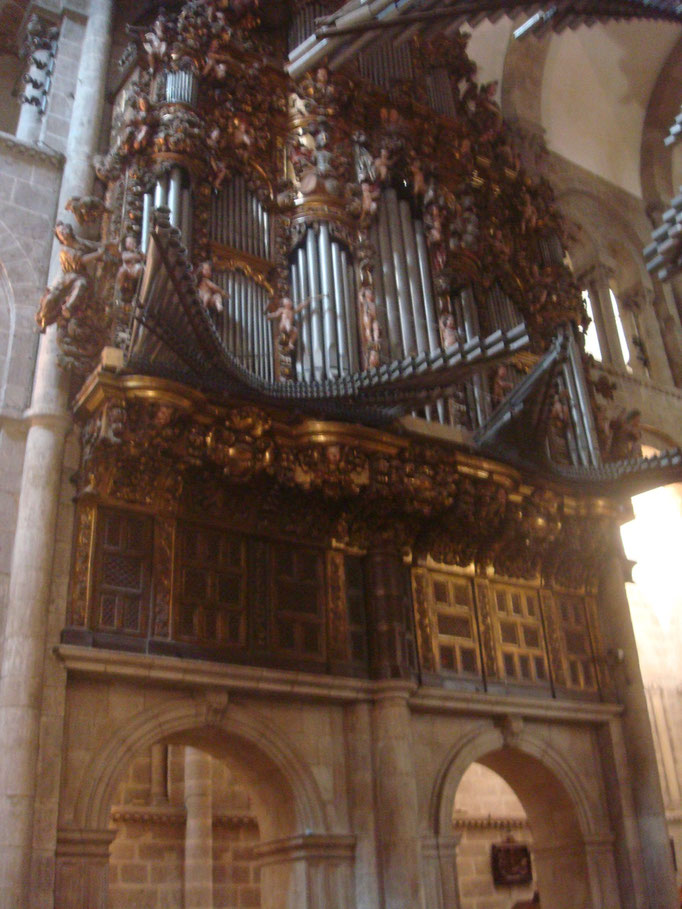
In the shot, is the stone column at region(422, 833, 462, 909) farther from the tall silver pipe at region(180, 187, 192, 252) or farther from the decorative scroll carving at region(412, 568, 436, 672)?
the tall silver pipe at region(180, 187, 192, 252)

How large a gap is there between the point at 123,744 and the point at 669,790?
434 inches

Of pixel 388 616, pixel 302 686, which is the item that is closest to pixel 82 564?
pixel 302 686

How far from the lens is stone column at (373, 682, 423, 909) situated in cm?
1050

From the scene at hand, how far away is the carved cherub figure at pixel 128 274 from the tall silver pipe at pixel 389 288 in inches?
130

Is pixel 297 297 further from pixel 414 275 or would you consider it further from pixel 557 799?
pixel 557 799

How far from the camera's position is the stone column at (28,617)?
8.88m

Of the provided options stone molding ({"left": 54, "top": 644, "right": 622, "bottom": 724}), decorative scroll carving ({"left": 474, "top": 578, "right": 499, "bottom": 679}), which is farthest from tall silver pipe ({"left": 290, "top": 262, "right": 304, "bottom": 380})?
decorative scroll carving ({"left": 474, "top": 578, "right": 499, "bottom": 679})

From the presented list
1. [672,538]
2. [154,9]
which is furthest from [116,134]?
[672,538]

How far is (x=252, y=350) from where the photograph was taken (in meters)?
12.0

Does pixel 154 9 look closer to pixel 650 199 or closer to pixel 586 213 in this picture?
pixel 586 213

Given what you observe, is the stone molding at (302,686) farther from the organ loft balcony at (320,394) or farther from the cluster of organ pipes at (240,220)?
the cluster of organ pipes at (240,220)

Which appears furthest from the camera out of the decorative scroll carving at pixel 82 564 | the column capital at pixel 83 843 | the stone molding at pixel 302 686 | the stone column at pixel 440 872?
the stone column at pixel 440 872

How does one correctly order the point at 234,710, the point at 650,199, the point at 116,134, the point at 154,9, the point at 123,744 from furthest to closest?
the point at 650,199 < the point at 154,9 < the point at 116,134 < the point at 234,710 < the point at 123,744

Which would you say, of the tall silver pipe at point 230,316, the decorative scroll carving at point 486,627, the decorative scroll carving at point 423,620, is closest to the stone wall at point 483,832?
the decorative scroll carving at point 486,627
